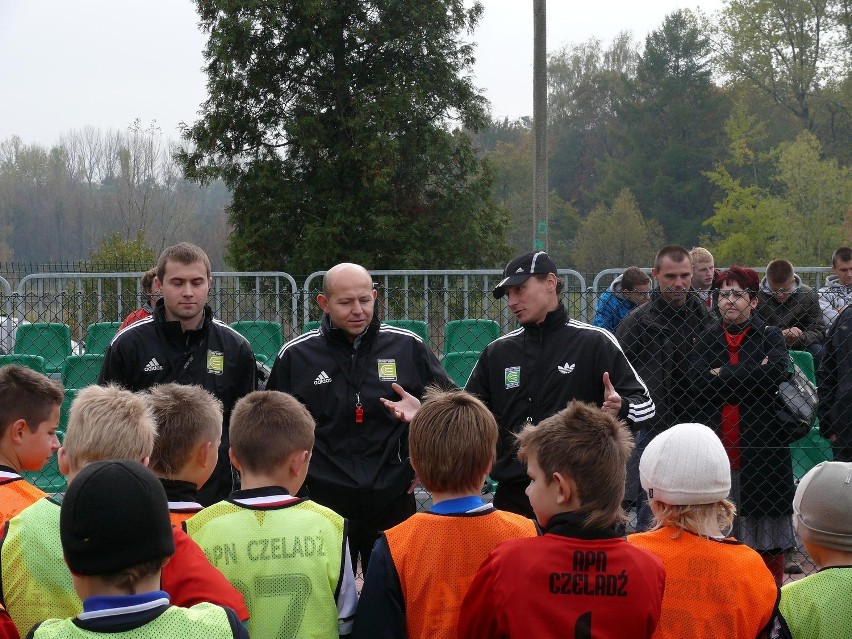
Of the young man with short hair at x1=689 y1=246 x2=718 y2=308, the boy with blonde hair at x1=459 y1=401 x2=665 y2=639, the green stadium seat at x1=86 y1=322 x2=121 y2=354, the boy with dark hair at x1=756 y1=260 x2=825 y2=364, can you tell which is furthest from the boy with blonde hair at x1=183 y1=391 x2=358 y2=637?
the green stadium seat at x1=86 y1=322 x2=121 y2=354

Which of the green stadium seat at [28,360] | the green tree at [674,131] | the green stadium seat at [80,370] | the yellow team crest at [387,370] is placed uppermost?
the green tree at [674,131]

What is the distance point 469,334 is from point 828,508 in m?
5.33

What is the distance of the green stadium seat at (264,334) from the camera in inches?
304

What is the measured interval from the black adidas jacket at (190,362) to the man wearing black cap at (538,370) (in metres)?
0.86

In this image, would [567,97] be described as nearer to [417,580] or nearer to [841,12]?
[841,12]

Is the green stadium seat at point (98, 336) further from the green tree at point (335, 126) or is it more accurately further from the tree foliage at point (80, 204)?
the tree foliage at point (80, 204)

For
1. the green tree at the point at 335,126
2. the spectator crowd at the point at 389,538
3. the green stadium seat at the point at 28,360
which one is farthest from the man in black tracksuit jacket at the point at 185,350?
the green tree at the point at 335,126

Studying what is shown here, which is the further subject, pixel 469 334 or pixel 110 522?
pixel 469 334

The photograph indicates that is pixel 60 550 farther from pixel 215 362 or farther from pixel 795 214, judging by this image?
pixel 795 214

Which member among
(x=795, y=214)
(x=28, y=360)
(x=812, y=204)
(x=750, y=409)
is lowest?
(x=750, y=409)

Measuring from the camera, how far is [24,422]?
284 centimetres

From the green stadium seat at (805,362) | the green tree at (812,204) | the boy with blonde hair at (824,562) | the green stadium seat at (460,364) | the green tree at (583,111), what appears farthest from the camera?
the green tree at (583,111)

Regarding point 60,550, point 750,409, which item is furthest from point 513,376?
point 60,550

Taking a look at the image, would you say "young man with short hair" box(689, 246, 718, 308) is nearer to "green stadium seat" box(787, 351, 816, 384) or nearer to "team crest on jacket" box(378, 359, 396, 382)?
"green stadium seat" box(787, 351, 816, 384)
